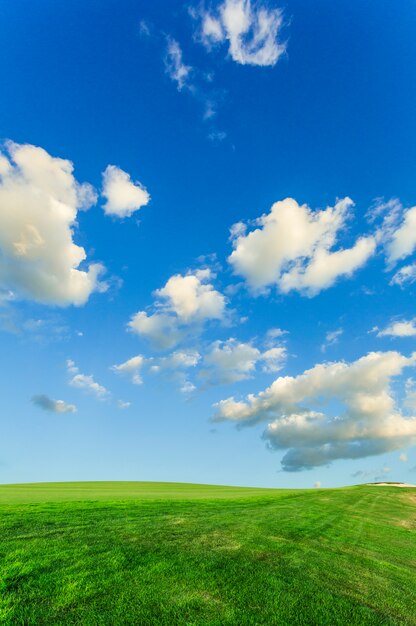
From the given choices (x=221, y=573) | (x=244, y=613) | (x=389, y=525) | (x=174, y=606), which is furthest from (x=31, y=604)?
(x=389, y=525)

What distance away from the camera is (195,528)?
15.6 metres

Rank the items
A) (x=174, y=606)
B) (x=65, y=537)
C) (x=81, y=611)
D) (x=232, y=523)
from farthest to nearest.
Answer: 1. (x=232, y=523)
2. (x=65, y=537)
3. (x=174, y=606)
4. (x=81, y=611)

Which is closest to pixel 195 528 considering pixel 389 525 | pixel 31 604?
pixel 31 604

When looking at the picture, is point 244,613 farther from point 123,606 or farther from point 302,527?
point 302,527

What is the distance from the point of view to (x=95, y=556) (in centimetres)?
1003

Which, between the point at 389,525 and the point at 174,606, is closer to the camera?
the point at 174,606

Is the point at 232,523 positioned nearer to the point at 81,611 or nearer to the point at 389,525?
the point at 81,611

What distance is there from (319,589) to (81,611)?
6.35 metres

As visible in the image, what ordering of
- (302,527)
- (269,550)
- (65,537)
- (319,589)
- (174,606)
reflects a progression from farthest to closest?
1. (302,527)
2. (269,550)
3. (65,537)
4. (319,589)
5. (174,606)

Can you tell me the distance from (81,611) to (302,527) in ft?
52.4

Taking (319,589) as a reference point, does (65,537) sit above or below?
above

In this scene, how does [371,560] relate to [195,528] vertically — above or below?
below

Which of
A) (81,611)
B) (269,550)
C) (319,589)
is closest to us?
(81,611)

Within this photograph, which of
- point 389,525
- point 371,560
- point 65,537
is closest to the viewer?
point 65,537
